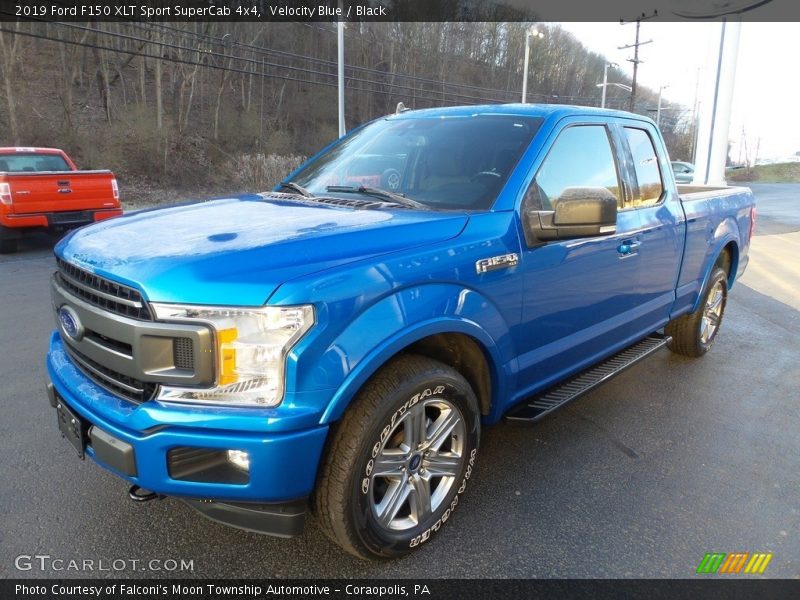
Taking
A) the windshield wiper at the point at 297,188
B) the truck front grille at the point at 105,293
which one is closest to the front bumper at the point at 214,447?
the truck front grille at the point at 105,293

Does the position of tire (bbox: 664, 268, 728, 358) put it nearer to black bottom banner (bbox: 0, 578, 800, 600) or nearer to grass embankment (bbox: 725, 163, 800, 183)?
black bottom banner (bbox: 0, 578, 800, 600)

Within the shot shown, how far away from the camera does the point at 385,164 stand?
3.48 metres

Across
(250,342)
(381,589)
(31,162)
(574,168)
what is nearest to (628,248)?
(574,168)

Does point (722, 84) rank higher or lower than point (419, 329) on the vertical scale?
higher

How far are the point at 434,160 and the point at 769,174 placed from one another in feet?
216

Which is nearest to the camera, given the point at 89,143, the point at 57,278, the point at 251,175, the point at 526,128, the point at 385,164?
the point at 57,278

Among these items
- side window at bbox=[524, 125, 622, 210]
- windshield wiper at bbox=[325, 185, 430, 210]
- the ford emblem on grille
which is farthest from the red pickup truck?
side window at bbox=[524, 125, 622, 210]

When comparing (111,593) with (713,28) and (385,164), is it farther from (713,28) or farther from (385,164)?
(713,28)

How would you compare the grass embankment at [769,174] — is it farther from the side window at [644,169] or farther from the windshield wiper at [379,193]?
the windshield wiper at [379,193]

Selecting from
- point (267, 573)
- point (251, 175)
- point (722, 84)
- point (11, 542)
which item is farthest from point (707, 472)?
point (251, 175)

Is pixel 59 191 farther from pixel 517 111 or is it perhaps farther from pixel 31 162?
pixel 517 111

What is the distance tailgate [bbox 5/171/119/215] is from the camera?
9305mm

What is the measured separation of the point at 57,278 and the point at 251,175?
32.7 meters

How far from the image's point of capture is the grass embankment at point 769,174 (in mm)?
52969
